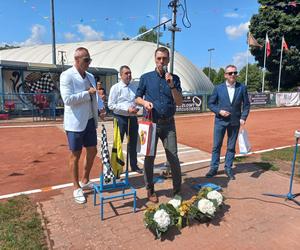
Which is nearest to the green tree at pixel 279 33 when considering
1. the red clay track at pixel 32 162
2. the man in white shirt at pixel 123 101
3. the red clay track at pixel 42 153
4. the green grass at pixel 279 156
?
the red clay track at pixel 42 153

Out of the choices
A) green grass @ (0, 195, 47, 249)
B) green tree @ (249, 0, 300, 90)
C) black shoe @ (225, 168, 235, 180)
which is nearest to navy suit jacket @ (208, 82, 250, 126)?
black shoe @ (225, 168, 235, 180)

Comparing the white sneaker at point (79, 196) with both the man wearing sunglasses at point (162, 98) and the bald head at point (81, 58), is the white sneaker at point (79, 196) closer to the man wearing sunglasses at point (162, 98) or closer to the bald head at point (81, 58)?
the man wearing sunglasses at point (162, 98)

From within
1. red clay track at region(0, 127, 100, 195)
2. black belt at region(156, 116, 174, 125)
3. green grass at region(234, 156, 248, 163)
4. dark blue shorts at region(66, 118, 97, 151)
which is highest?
black belt at region(156, 116, 174, 125)

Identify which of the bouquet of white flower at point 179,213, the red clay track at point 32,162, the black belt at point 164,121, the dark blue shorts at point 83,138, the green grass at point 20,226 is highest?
the black belt at point 164,121

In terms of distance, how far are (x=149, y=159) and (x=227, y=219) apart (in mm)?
1243

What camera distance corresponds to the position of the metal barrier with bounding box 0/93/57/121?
53.8 feet

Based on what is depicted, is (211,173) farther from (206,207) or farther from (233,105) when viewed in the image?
(206,207)

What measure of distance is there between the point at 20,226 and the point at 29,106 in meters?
15.5

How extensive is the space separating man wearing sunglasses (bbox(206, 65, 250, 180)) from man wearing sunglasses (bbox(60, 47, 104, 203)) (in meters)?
2.23

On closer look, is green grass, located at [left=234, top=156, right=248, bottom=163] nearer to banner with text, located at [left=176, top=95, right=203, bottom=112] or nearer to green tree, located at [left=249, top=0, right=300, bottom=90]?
banner with text, located at [left=176, top=95, right=203, bottom=112]

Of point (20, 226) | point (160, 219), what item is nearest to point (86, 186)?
point (20, 226)

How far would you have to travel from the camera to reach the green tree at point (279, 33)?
108 ft

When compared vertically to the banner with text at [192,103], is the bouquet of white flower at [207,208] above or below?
below

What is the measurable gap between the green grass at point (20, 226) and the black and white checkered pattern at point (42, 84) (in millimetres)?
15769
